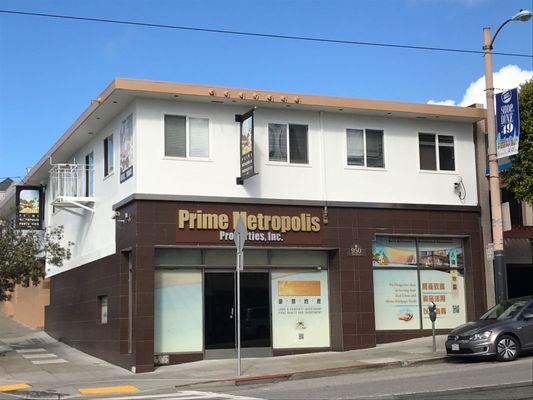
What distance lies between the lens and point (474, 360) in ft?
51.9

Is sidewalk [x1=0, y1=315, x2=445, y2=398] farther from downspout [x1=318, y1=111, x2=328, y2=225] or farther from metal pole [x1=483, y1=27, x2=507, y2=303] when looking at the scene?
downspout [x1=318, y1=111, x2=328, y2=225]

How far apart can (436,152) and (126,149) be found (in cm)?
960

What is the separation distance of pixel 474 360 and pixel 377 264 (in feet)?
17.1

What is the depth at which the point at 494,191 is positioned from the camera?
18031mm

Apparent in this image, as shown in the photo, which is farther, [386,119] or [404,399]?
[386,119]

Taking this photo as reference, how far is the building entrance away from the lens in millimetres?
18844

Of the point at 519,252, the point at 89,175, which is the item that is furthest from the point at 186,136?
the point at 519,252

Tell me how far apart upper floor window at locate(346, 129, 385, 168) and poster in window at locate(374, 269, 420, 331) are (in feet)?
10.9

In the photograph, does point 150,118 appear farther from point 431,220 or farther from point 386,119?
point 431,220

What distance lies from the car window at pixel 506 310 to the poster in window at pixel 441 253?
4553 millimetres

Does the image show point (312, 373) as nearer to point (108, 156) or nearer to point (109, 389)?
point (109, 389)

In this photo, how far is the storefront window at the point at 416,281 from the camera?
2047 centimetres

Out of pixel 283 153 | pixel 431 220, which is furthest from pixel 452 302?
pixel 283 153

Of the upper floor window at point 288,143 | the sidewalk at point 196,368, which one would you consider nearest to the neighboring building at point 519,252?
the sidewalk at point 196,368
